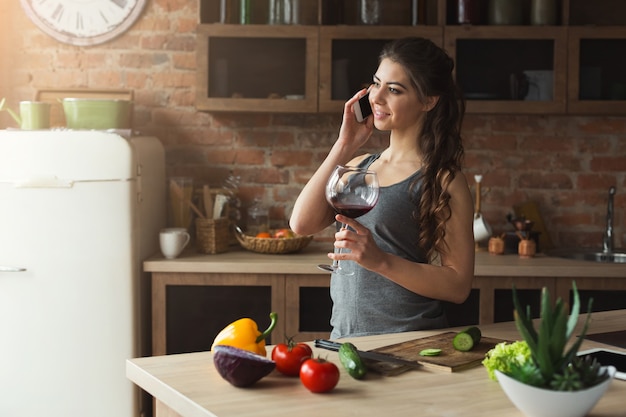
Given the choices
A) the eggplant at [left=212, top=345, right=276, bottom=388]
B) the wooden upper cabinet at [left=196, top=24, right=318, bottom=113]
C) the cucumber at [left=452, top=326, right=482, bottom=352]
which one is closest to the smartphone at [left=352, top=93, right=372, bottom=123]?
the cucumber at [left=452, top=326, right=482, bottom=352]

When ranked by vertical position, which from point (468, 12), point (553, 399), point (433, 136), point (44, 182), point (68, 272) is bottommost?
point (68, 272)

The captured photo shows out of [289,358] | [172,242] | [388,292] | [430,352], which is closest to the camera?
[289,358]

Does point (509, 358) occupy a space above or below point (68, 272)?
above

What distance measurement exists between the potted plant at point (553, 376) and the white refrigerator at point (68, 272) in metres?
2.39

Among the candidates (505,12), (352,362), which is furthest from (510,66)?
(352,362)

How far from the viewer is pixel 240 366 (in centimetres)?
162

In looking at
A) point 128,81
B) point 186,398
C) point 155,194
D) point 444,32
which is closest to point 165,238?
point 155,194

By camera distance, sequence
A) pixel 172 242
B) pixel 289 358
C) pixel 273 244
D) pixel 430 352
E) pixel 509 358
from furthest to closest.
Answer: pixel 273 244, pixel 172 242, pixel 430 352, pixel 289 358, pixel 509 358

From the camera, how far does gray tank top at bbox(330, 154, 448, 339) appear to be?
242 centimetres

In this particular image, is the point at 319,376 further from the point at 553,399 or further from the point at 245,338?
the point at 553,399

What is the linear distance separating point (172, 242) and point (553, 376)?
2.55 meters

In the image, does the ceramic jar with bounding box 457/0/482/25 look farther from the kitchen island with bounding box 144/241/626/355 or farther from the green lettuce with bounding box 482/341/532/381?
the green lettuce with bounding box 482/341/532/381

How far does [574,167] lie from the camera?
4.25 metres

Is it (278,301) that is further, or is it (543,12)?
(543,12)
